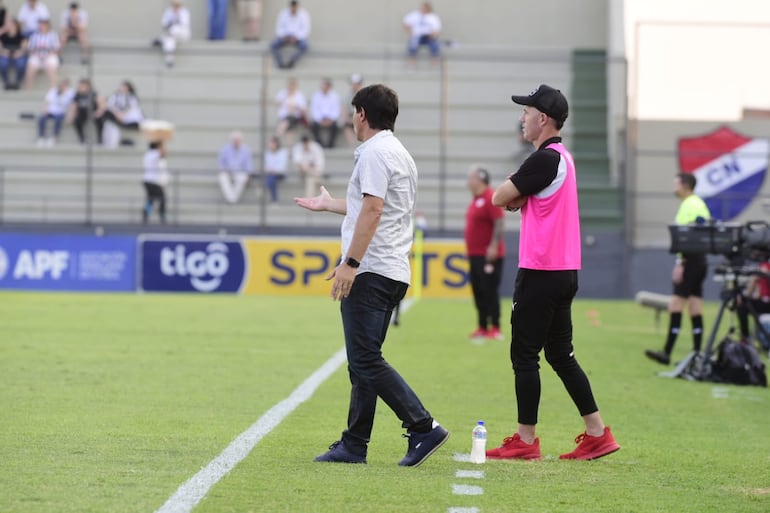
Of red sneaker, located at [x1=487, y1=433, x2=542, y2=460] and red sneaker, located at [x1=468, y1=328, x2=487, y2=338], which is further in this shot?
red sneaker, located at [x1=468, y1=328, x2=487, y2=338]

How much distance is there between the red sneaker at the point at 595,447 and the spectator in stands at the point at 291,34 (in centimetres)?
2480

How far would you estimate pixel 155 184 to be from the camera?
2859 centimetres

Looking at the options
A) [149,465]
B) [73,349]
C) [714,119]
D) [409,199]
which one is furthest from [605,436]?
[714,119]

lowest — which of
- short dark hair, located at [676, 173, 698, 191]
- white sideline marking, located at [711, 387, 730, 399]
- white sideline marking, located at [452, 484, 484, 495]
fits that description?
white sideline marking, located at [711, 387, 730, 399]

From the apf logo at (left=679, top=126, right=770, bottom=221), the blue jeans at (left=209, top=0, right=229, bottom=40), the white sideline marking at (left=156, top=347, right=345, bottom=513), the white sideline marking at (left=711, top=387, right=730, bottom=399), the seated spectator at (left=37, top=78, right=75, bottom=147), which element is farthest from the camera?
the blue jeans at (left=209, top=0, right=229, bottom=40)

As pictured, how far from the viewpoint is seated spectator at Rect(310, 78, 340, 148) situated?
98.0 ft

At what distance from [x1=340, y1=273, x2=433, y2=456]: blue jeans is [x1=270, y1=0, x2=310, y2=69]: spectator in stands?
25.1 meters

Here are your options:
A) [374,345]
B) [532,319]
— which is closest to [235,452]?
[374,345]

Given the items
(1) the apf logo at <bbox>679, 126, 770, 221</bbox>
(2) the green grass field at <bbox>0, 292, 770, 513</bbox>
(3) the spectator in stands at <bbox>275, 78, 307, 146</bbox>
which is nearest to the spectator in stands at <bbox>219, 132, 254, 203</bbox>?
(3) the spectator in stands at <bbox>275, 78, 307, 146</bbox>

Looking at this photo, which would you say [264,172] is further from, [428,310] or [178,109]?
[428,310]

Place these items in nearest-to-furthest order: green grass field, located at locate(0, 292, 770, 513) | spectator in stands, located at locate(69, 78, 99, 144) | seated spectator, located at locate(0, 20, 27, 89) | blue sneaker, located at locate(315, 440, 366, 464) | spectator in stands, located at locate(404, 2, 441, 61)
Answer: green grass field, located at locate(0, 292, 770, 513) → blue sneaker, located at locate(315, 440, 366, 464) → spectator in stands, located at locate(69, 78, 99, 144) → seated spectator, located at locate(0, 20, 27, 89) → spectator in stands, located at locate(404, 2, 441, 61)

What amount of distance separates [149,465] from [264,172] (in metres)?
21.9

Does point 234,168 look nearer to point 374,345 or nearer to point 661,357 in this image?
point 661,357

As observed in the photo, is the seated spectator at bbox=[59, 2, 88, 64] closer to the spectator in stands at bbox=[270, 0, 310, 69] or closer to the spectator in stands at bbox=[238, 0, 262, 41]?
the spectator in stands at bbox=[238, 0, 262, 41]
